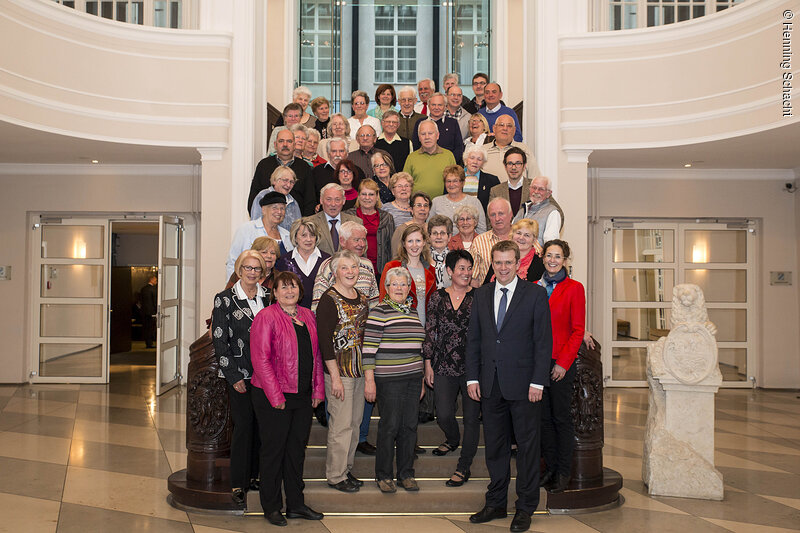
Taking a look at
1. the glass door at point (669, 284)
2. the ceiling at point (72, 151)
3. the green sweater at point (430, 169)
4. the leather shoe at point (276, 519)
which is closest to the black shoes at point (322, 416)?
the leather shoe at point (276, 519)

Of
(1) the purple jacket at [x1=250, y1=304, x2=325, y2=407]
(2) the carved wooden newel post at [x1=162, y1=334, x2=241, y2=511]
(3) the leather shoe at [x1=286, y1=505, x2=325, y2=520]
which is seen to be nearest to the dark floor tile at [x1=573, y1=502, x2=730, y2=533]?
(3) the leather shoe at [x1=286, y1=505, x2=325, y2=520]

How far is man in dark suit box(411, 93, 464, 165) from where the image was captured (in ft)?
Result: 25.3

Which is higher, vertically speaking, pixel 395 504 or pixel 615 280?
pixel 615 280

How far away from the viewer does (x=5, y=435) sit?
7.48m

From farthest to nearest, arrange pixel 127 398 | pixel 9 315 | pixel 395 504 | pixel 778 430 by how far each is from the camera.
Result: 1. pixel 9 315
2. pixel 127 398
3. pixel 778 430
4. pixel 395 504

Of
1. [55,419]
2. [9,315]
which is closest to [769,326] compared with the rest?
[55,419]

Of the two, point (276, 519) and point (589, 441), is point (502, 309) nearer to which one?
point (589, 441)

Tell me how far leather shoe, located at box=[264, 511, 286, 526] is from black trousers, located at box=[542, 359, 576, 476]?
1.86 m

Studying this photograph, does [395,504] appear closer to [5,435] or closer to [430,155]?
[430,155]

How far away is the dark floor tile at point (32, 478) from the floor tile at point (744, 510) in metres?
4.64

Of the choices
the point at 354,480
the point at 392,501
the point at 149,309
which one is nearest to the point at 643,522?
the point at 392,501

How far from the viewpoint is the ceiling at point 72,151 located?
8570 millimetres

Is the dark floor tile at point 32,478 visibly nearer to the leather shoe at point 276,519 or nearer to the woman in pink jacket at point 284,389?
the leather shoe at point 276,519

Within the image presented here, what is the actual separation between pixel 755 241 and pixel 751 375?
6.78 ft
